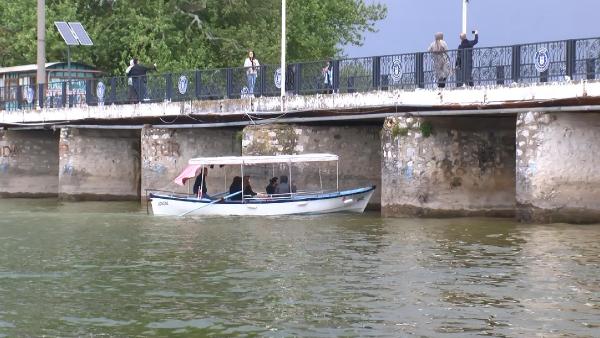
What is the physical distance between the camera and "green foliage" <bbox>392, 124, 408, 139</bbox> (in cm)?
2884

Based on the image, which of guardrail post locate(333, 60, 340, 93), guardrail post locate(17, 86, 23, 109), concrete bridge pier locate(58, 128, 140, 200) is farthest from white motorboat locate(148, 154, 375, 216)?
guardrail post locate(17, 86, 23, 109)

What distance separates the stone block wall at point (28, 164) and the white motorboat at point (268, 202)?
1314cm

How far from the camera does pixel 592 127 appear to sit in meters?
26.3

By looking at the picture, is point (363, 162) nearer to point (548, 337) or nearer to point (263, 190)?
point (263, 190)

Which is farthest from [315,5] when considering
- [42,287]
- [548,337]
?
[548,337]

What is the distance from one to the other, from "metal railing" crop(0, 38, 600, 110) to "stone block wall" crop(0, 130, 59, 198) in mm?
Result: 1395

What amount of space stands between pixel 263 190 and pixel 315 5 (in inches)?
944

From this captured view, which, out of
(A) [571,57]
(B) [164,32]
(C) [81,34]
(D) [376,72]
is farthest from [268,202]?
(B) [164,32]

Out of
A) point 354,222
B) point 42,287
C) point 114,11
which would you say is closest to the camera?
point 42,287

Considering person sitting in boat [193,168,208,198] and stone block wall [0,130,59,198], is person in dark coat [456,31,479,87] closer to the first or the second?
person sitting in boat [193,168,208,198]

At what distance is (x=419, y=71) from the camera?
95.1 feet

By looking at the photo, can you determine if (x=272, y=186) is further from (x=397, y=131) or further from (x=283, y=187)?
(x=397, y=131)

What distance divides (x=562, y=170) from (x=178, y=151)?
47.7ft

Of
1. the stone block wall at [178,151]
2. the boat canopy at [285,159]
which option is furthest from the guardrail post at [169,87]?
the boat canopy at [285,159]
